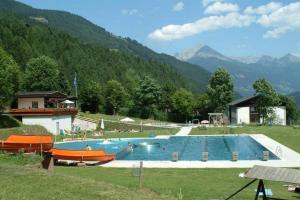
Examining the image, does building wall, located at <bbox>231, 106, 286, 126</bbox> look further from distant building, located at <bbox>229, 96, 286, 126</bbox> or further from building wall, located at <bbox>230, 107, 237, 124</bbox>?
building wall, located at <bbox>230, 107, 237, 124</bbox>

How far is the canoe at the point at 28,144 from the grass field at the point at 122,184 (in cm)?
624

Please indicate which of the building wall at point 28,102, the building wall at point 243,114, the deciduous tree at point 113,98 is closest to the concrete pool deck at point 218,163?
the building wall at point 28,102

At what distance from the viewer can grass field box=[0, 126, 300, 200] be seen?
36.7 ft

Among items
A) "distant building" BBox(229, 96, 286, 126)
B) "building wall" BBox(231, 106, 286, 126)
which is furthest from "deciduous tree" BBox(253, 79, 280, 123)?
"building wall" BBox(231, 106, 286, 126)

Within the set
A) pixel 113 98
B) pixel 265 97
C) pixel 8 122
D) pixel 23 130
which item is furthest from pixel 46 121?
pixel 113 98

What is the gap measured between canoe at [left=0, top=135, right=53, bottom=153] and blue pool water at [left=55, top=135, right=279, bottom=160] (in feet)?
16.2

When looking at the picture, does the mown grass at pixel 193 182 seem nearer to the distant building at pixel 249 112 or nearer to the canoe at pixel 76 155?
the canoe at pixel 76 155

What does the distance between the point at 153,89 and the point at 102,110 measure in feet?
36.8

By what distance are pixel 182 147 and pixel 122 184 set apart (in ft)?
68.1

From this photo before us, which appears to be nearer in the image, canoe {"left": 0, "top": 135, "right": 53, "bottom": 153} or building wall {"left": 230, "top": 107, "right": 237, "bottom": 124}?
canoe {"left": 0, "top": 135, "right": 53, "bottom": 153}

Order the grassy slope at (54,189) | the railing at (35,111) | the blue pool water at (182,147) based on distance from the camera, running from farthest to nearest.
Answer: the railing at (35,111), the blue pool water at (182,147), the grassy slope at (54,189)

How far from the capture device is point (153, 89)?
2995 inches

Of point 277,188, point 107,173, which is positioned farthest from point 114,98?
point 277,188

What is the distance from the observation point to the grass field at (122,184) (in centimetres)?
1117
